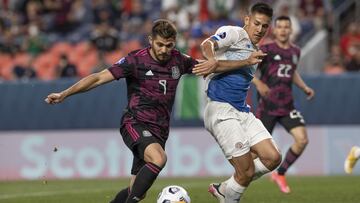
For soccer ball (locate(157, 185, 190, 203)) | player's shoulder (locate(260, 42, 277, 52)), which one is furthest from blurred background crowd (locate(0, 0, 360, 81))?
soccer ball (locate(157, 185, 190, 203))

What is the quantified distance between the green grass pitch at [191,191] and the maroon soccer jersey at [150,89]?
1.56 m

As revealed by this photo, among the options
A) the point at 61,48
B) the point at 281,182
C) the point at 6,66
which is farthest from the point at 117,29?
the point at 281,182

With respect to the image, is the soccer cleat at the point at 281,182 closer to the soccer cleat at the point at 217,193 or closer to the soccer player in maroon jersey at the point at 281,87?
the soccer player in maroon jersey at the point at 281,87

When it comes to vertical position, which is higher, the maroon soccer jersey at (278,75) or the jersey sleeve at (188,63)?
the jersey sleeve at (188,63)

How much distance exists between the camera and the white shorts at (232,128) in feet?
32.5

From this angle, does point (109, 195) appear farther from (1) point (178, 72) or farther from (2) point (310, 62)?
(2) point (310, 62)

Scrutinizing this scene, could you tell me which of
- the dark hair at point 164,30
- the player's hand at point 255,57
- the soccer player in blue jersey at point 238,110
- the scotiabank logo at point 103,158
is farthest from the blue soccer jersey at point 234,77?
the scotiabank logo at point 103,158

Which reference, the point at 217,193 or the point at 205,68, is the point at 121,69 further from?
the point at 217,193

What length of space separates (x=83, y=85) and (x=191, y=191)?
461 cm

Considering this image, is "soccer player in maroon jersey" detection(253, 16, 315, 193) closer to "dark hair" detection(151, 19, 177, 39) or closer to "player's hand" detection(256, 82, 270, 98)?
"player's hand" detection(256, 82, 270, 98)

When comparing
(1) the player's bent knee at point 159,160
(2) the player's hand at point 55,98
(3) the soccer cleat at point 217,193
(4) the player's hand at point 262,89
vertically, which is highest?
(2) the player's hand at point 55,98

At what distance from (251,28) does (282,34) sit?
358cm

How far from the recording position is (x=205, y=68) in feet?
31.1

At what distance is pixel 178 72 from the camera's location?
10031 mm
